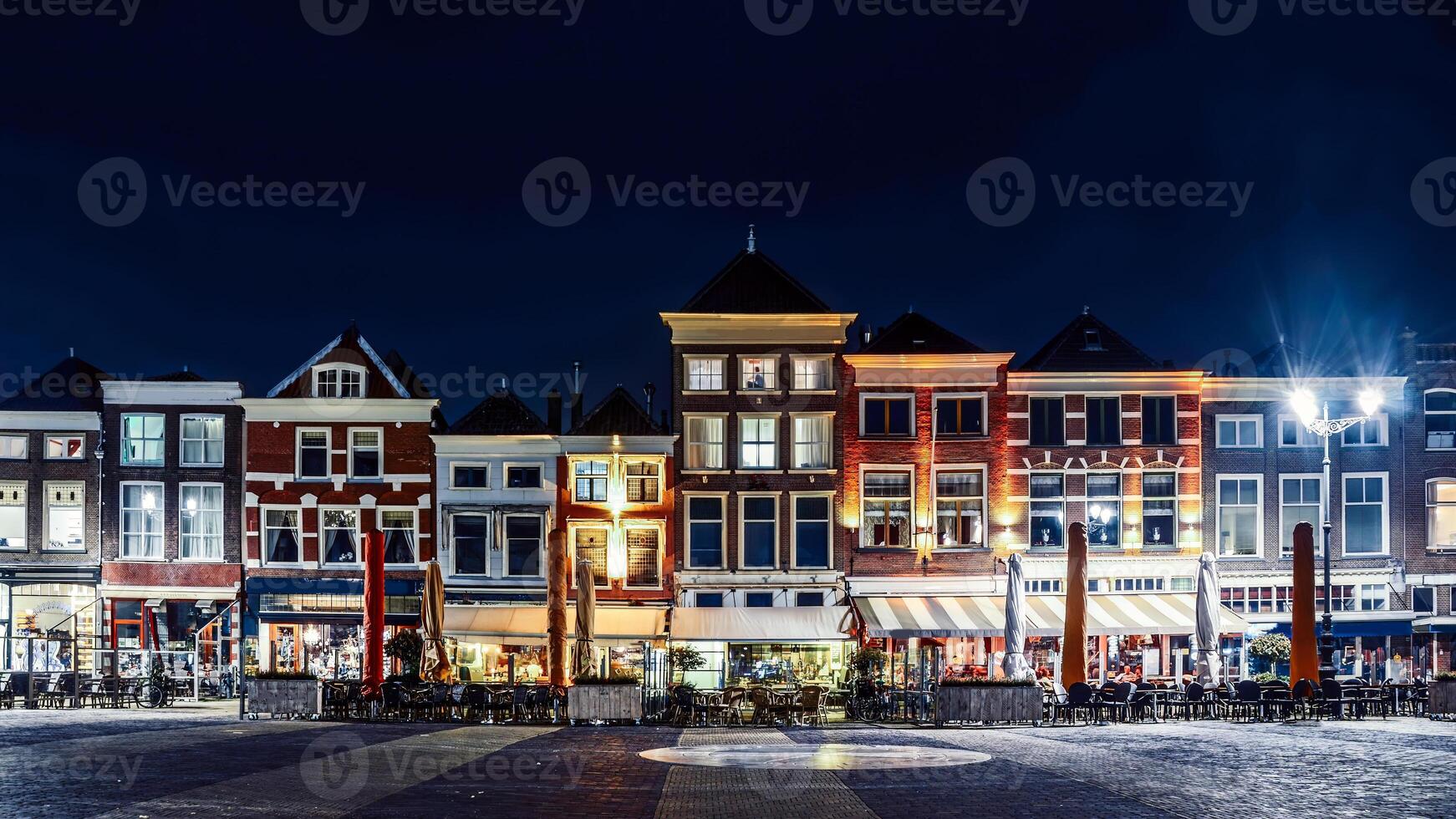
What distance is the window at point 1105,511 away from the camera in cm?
4431

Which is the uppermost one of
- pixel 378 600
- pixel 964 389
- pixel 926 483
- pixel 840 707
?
pixel 964 389

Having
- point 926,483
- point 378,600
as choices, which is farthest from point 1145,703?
point 378,600

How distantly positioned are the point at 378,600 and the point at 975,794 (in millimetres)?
18845

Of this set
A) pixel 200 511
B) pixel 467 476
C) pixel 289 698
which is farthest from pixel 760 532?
pixel 200 511

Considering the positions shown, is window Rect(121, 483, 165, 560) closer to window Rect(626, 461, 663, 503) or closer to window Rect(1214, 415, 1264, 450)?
window Rect(626, 461, 663, 503)

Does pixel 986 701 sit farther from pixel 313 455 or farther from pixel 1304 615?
pixel 313 455

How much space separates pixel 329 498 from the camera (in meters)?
47.0

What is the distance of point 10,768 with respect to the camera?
20.6 metres

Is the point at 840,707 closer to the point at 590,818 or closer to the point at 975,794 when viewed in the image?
the point at 975,794

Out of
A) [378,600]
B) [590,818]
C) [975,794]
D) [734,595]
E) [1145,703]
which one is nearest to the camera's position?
[590,818]

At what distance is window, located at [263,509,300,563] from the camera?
46.9 m

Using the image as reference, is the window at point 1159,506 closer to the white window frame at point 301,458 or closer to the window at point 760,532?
the window at point 760,532

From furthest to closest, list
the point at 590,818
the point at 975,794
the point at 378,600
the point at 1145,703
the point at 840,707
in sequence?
1. the point at 840,707
2. the point at 378,600
3. the point at 1145,703
4. the point at 975,794
5. the point at 590,818

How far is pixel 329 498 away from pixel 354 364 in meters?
4.43
